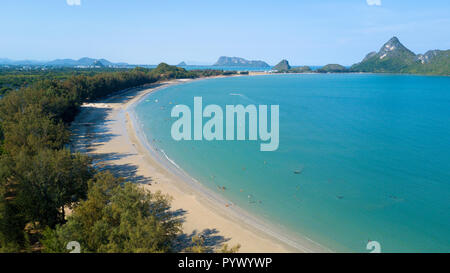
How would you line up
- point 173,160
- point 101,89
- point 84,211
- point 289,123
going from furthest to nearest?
point 101,89 < point 289,123 < point 173,160 < point 84,211

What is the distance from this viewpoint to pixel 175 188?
30.6m

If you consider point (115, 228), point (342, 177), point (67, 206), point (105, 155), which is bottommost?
point (342, 177)

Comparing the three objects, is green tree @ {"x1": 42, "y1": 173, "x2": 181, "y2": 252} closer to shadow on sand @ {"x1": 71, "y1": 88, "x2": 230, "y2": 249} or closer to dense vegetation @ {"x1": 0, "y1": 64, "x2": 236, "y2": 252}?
dense vegetation @ {"x1": 0, "y1": 64, "x2": 236, "y2": 252}

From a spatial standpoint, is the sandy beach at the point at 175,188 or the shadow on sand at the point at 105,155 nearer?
the shadow on sand at the point at 105,155

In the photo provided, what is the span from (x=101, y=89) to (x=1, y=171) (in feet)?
236

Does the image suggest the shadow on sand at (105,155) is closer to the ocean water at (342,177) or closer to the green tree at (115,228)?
the green tree at (115,228)

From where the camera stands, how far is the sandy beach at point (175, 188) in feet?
72.4

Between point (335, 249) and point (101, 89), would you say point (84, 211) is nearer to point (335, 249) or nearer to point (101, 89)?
point (335, 249)

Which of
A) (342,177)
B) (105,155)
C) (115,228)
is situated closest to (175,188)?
(115,228)

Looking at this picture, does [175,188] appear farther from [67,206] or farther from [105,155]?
[105,155]

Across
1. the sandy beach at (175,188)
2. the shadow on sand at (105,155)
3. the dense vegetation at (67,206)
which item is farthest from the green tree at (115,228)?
the sandy beach at (175,188)

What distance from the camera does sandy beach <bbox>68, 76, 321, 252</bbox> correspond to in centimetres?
2206
